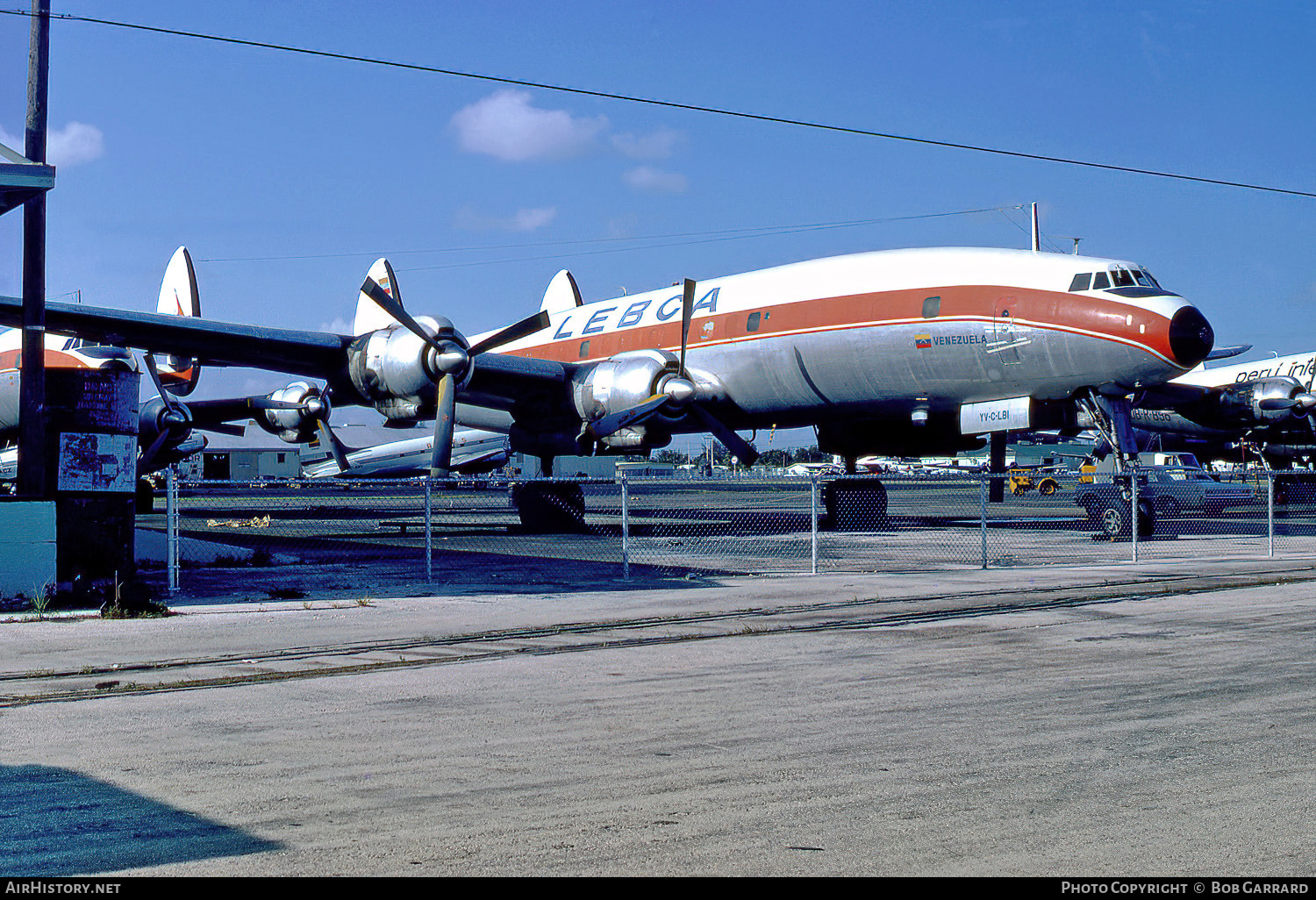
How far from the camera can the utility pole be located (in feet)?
43.0

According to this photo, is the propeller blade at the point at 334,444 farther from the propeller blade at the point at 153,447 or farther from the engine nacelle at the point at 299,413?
the propeller blade at the point at 153,447

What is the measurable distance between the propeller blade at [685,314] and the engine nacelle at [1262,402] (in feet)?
67.8

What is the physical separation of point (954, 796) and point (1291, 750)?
79.8 inches

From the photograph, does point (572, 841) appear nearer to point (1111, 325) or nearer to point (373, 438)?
point (1111, 325)

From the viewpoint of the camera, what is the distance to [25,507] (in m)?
12.5

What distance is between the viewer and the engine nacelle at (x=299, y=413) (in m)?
28.2

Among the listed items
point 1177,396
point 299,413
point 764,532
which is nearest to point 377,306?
point 299,413

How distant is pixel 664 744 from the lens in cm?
609

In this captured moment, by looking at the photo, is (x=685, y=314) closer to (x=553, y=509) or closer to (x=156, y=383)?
(x=553, y=509)

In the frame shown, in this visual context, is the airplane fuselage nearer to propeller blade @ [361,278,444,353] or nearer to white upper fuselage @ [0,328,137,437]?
propeller blade @ [361,278,444,353]

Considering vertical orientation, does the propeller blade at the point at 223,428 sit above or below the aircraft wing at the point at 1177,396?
below

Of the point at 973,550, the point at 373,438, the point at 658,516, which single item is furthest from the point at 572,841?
the point at 373,438

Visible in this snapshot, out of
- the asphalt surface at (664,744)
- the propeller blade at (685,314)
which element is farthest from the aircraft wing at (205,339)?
the asphalt surface at (664,744)

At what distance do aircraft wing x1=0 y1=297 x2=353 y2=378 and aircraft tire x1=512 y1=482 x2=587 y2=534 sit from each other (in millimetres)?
4866
